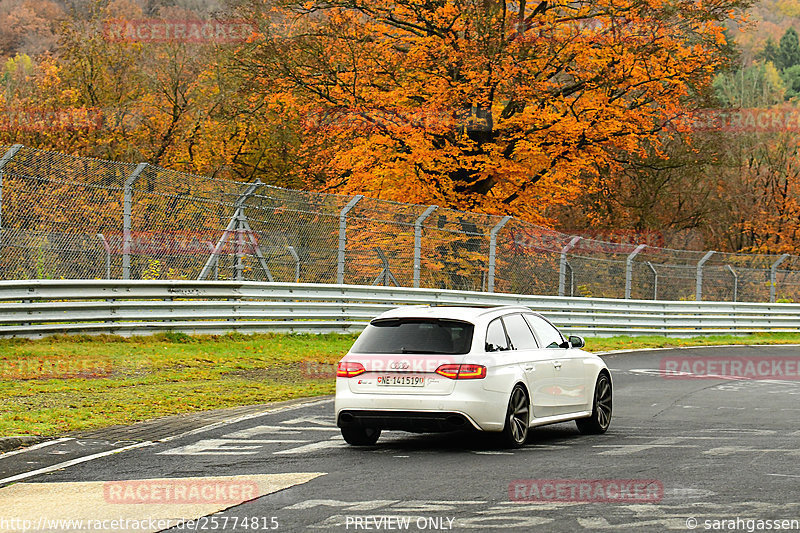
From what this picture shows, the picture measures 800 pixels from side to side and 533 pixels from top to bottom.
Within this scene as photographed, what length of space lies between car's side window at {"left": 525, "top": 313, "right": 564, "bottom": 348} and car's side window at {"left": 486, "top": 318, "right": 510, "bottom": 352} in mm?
705

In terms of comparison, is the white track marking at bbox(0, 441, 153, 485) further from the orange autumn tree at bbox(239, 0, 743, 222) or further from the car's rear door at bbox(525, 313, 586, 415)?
the orange autumn tree at bbox(239, 0, 743, 222)

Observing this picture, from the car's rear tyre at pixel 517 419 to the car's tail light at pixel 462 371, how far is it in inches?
16.8

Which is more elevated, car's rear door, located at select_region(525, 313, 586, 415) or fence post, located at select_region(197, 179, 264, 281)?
fence post, located at select_region(197, 179, 264, 281)

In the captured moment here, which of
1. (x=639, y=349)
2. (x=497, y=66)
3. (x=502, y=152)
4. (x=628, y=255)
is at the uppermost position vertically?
(x=497, y=66)

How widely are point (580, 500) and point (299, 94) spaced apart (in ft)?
89.5

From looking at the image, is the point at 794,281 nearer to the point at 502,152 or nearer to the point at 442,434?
the point at 502,152

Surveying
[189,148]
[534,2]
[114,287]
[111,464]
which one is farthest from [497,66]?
[111,464]

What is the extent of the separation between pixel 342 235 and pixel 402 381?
1242cm

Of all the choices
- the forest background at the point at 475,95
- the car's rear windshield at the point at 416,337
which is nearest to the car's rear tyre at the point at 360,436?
the car's rear windshield at the point at 416,337

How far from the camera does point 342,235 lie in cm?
2234

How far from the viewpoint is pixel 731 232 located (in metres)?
54.9

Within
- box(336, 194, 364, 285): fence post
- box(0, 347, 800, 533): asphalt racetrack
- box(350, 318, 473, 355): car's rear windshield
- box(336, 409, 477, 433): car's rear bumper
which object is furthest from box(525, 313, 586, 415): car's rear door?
box(336, 194, 364, 285): fence post

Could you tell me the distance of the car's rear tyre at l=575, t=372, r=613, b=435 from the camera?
1159cm

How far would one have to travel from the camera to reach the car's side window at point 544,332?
37.4 ft
